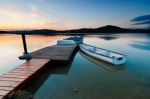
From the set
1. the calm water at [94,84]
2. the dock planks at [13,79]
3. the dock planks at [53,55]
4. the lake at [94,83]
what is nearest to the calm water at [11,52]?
the lake at [94,83]

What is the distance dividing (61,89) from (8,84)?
1.95 m

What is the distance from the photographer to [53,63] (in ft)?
30.4

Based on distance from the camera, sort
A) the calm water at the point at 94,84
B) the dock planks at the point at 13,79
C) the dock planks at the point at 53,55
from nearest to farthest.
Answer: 1. the dock planks at the point at 13,79
2. the calm water at the point at 94,84
3. the dock planks at the point at 53,55

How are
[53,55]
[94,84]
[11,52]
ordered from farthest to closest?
[11,52] < [53,55] < [94,84]

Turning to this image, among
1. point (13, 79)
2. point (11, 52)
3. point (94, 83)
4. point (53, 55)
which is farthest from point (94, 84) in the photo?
point (11, 52)

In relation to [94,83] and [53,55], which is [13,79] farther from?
[53,55]

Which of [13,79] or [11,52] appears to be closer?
[13,79]

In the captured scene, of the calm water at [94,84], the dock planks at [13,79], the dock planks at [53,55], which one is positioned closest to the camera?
the dock planks at [13,79]

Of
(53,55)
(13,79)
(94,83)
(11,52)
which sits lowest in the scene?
(11,52)

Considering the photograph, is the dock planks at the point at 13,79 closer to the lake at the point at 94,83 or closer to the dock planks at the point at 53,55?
the lake at the point at 94,83

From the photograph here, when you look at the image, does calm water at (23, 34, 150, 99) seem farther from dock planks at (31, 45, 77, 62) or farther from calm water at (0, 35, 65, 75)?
calm water at (0, 35, 65, 75)

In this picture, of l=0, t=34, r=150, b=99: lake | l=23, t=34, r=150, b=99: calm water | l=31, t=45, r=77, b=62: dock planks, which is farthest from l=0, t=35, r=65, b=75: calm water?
l=23, t=34, r=150, b=99: calm water

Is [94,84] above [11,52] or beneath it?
above

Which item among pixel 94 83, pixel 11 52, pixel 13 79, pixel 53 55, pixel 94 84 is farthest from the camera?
pixel 11 52
